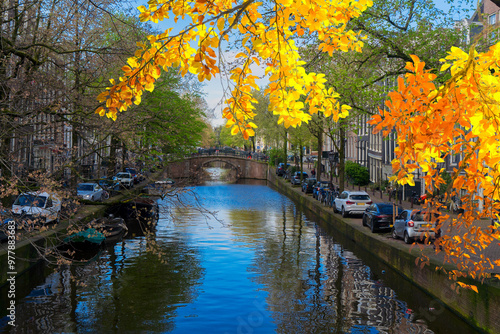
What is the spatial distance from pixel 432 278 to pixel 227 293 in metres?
6.56

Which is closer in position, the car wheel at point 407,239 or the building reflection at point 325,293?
the building reflection at point 325,293

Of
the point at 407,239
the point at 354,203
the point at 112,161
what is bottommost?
the point at 407,239

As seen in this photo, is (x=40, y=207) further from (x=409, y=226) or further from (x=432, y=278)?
(x=409, y=226)

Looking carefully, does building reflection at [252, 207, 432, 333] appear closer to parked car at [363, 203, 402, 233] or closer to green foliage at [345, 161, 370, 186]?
parked car at [363, 203, 402, 233]

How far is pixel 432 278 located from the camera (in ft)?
50.3

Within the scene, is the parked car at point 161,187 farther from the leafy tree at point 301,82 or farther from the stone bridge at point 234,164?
the stone bridge at point 234,164

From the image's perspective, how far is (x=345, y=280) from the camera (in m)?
19.2

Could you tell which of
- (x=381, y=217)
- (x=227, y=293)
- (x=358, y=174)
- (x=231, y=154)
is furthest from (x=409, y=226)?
(x=231, y=154)

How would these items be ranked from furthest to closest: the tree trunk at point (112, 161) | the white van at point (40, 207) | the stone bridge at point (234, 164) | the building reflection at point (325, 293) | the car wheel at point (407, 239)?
the stone bridge at point (234, 164)
the car wheel at point (407, 239)
the tree trunk at point (112, 161)
the building reflection at point (325, 293)
the white van at point (40, 207)

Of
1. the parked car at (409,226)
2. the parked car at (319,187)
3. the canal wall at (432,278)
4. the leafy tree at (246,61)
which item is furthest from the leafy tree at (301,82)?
the parked car at (319,187)

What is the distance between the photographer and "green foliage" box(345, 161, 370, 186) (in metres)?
49.5

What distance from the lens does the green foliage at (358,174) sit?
49.5 metres

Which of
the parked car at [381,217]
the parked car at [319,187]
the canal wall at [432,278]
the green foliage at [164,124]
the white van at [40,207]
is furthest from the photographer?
the parked car at [319,187]

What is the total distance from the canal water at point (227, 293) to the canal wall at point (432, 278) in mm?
292
